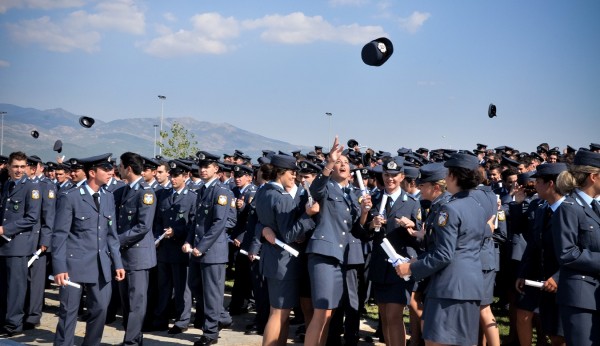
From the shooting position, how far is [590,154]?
443 cm

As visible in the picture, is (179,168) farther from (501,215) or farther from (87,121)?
(87,121)

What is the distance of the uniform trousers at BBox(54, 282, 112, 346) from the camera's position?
6.01m

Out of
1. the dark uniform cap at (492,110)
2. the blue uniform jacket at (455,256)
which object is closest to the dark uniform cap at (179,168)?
the blue uniform jacket at (455,256)

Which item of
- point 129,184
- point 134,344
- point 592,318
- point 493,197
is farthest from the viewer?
point 129,184

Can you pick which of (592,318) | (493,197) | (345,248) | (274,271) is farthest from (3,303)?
(592,318)

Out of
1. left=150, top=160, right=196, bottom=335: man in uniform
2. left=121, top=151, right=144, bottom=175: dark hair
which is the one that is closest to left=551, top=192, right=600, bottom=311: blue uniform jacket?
left=121, top=151, right=144, bottom=175: dark hair

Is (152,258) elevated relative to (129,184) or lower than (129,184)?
lower

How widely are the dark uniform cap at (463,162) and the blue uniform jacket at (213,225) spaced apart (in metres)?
3.75

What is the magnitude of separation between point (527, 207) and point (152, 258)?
4.72 metres

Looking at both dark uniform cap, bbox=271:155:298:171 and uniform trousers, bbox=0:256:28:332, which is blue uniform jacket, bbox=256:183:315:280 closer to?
dark uniform cap, bbox=271:155:298:171

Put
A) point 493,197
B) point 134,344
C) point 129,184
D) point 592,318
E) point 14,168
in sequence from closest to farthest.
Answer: point 592,318 < point 493,197 < point 134,344 < point 129,184 < point 14,168

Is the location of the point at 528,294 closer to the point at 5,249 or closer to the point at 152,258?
the point at 152,258

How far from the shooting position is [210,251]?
7.69 metres


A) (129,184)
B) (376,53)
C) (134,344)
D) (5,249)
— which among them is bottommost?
(134,344)
